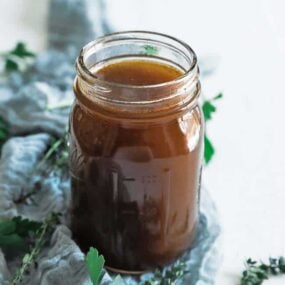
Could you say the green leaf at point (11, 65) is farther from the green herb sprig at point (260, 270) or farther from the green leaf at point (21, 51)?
the green herb sprig at point (260, 270)

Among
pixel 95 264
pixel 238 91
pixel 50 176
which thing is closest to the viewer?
pixel 95 264

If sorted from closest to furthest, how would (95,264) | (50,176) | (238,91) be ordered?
(95,264) < (50,176) < (238,91)

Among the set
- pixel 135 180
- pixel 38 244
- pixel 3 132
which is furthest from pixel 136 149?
pixel 3 132

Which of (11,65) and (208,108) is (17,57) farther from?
(208,108)

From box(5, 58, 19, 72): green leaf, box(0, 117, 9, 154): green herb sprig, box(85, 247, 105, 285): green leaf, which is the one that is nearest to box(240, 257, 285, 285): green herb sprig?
box(85, 247, 105, 285): green leaf

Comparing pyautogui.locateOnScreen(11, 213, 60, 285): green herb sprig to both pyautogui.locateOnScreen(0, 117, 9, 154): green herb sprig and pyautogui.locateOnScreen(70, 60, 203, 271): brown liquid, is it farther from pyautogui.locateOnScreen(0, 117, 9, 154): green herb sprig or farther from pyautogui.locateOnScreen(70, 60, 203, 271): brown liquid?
pyautogui.locateOnScreen(0, 117, 9, 154): green herb sprig

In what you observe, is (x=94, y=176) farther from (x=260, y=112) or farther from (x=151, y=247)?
(x=260, y=112)

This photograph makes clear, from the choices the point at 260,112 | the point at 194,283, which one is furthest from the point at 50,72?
the point at 194,283
